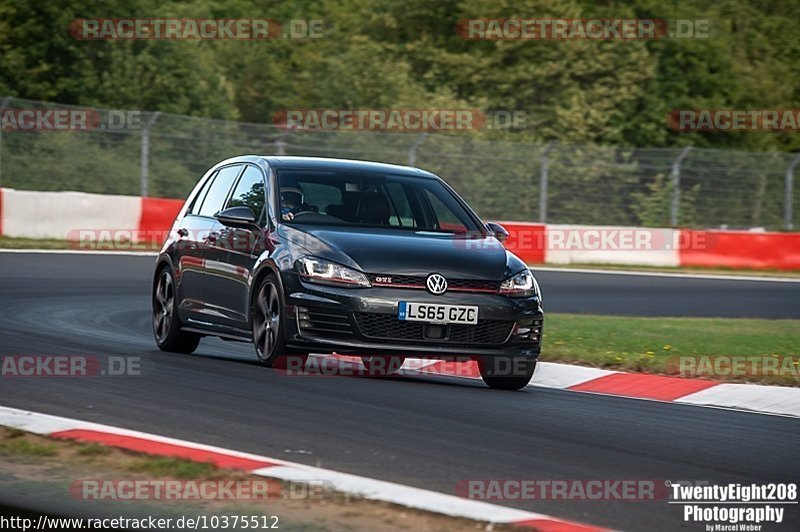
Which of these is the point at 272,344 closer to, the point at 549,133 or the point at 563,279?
the point at 563,279

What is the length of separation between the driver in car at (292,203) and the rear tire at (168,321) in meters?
1.51

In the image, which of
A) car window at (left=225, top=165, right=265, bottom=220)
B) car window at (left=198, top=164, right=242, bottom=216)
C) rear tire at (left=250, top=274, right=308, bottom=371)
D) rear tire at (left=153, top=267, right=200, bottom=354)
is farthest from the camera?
rear tire at (left=153, top=267, right=200, bottom=354)

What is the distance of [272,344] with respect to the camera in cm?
970

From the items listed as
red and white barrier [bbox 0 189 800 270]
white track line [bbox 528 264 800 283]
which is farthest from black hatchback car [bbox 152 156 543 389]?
white track line [bbox 528 264 800 283]

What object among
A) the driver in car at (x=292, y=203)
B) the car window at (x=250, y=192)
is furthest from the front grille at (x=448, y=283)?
the car window at (x=250, y=192)

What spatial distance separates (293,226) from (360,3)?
37.5 meters

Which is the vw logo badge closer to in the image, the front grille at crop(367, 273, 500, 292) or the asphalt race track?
the front grille at crop(367, 273, 500, 292)

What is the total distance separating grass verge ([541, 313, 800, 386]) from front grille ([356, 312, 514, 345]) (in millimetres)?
2366

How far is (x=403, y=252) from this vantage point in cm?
Result: 955

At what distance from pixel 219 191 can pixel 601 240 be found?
17.5 m

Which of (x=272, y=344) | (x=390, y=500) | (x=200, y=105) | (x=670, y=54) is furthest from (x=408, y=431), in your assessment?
(x=670, y=54)

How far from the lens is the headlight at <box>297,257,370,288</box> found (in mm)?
9320

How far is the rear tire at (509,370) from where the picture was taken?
993 centimetres

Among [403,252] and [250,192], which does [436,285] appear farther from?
[250,192]
